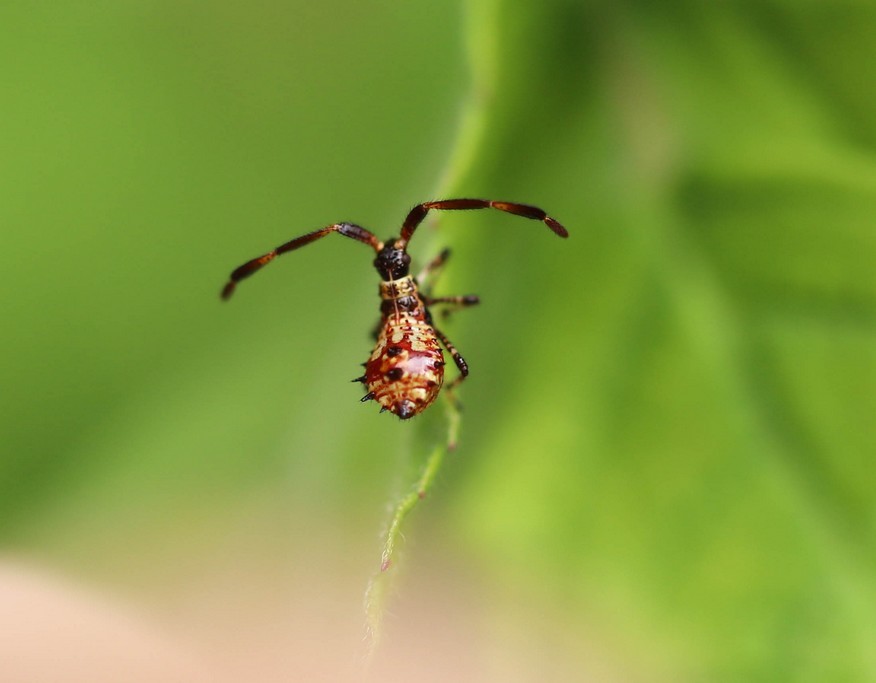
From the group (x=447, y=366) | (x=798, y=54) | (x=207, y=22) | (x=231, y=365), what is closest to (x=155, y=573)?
(x=231, y=365)

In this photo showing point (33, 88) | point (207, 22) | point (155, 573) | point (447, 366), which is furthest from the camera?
point (207, 22)

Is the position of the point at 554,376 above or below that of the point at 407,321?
below

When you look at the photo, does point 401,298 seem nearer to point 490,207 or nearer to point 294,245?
point 294,245

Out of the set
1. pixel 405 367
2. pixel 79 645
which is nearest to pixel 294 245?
pixel 405 367

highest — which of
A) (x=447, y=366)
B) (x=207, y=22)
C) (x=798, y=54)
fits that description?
(x=207, y=22)

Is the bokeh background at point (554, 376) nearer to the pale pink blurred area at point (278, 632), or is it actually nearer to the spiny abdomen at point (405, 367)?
the pale pink blurred area at point (278, 632)

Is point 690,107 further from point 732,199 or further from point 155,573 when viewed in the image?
point 155,573

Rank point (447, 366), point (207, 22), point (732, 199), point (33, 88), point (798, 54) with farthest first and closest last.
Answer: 1. point (207, 22)
2. point (33, 88)
3. point (447, 366)
4. point (732, 199)
5. point (798, 54)

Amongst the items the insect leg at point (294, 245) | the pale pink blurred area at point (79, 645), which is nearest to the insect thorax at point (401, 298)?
the insect leg at point (294, 245)
